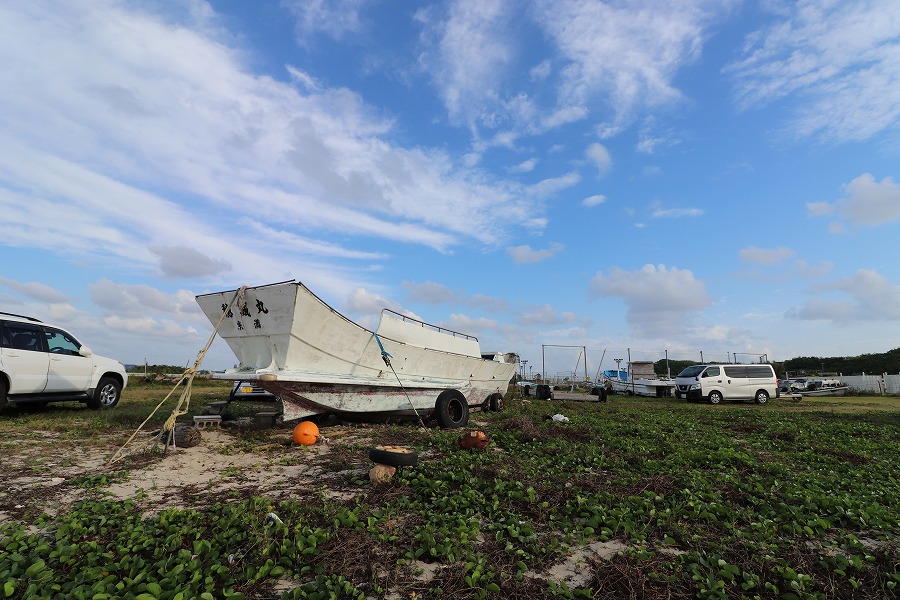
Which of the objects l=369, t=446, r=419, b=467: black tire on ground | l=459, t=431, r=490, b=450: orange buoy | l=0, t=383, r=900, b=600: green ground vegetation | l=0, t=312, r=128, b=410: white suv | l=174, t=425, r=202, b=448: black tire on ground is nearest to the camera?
l=0, t=383, r=900, b=600: green ground vegetation

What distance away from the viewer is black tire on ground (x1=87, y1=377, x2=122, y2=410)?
11.8 m

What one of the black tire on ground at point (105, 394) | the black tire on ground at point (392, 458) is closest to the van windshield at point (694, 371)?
the black tire on ground at point (392, 458)

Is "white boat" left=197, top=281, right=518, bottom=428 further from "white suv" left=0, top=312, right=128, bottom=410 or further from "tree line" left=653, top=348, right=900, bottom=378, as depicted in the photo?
"tree line" left=653, top=348, right=900, bottom=378

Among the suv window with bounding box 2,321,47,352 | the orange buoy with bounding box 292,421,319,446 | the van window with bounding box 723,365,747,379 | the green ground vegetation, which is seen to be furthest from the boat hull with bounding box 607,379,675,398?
the suv window with bounding box 2,321,47,352

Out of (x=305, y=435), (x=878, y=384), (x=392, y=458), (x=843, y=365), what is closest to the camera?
(x=392, y=458)

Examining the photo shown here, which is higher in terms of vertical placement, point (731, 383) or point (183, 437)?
point (731, 383)

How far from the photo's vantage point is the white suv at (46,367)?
975 centimetres

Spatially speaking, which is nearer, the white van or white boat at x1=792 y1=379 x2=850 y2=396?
the white van

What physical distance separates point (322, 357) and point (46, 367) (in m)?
6.80

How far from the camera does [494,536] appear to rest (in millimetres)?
3922

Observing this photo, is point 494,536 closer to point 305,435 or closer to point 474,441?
point 474,441

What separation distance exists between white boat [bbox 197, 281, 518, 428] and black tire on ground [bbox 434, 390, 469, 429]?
2cm

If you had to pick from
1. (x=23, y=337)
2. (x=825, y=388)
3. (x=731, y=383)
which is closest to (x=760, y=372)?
(x=731, y=383)

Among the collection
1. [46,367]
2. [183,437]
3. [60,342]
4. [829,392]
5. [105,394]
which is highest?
[60,342]
